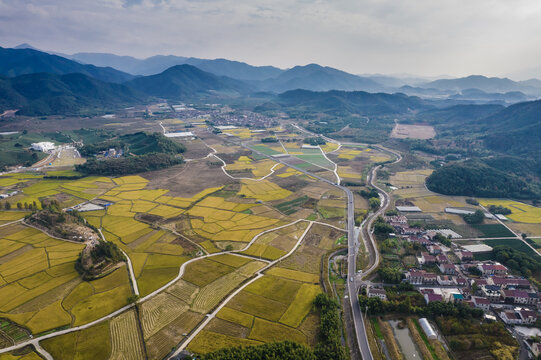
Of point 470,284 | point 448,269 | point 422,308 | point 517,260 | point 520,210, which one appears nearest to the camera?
point 422,308

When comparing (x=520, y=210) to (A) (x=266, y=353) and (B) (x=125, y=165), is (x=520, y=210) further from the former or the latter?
(B) (x=125, y=165)

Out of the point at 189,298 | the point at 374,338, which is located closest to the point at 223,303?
the point at 189,298

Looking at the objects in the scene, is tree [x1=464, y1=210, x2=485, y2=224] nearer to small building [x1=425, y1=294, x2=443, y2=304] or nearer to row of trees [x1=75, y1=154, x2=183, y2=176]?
small building [x1=425, y1=294, x2=443, y2=304]

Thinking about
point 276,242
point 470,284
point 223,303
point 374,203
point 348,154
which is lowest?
point 223,303

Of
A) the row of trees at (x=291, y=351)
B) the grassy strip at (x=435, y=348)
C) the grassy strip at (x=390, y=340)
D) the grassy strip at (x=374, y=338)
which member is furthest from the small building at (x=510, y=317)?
the row of trees at (x=291, y=351)

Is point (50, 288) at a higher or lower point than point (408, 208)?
lower

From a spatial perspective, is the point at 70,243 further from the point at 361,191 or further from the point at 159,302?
the point at 361,191

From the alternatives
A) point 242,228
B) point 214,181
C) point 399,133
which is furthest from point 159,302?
point 399,133
